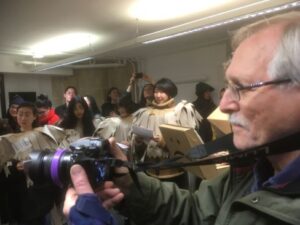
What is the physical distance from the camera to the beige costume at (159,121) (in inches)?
117

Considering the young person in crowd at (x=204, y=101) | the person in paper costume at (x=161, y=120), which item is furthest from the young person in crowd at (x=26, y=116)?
the young person in crowd at (x=204, y=101)

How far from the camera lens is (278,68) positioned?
83 centimetres

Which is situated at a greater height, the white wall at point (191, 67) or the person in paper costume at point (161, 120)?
the white wall at point (191, 67)

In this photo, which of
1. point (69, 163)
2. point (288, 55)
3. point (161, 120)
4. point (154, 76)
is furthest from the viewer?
point (154, 76)

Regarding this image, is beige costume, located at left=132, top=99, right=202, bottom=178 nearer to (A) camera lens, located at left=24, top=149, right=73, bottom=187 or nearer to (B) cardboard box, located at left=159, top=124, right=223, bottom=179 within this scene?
(B) cardboard box, located at left=159, top=124, right=223, bottom=179

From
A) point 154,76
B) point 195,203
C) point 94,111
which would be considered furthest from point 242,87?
point 154,76

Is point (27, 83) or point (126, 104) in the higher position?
point (27, 83)

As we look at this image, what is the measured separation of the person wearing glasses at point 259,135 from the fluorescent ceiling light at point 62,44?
171 inches

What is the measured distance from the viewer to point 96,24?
14.8ft

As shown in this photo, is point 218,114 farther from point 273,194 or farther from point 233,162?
point 273,194

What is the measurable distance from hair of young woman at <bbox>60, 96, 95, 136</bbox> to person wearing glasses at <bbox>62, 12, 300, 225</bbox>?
234 cm

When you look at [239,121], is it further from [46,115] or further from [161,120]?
[46,115]

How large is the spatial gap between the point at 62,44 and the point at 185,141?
399 cm

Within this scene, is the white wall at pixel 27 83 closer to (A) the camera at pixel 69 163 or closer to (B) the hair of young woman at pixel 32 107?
(B) the hair of young woman at pixel 32 107
